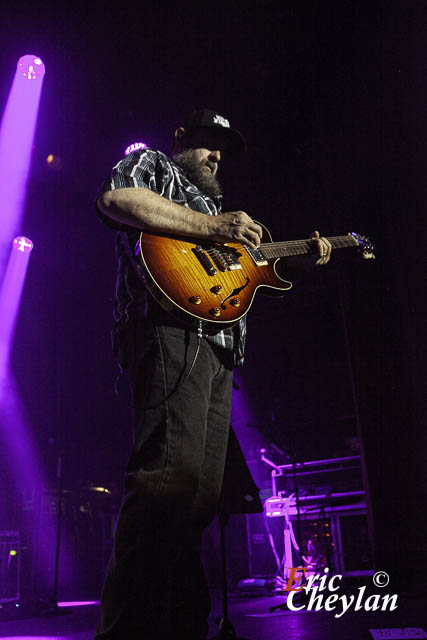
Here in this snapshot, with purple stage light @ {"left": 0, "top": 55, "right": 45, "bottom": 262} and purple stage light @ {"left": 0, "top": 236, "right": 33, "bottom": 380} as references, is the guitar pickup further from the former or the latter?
purple stage light @ {"left": 0, "top": 236, "right": 33, "bottom": 380}

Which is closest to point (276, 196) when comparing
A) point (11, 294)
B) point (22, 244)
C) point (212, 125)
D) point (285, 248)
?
point (22, 244)

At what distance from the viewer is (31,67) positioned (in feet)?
18.8

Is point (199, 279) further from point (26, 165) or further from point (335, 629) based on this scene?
point (26, 165)

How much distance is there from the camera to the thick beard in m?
2.21

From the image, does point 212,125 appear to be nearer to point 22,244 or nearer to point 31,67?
point 31,67

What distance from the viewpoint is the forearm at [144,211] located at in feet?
5.55

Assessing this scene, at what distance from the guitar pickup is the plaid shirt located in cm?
22

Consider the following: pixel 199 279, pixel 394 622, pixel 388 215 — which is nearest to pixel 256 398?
pixel 388 215

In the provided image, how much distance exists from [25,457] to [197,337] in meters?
7.07

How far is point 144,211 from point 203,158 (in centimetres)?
74

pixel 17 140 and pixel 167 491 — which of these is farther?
pixel 17 140

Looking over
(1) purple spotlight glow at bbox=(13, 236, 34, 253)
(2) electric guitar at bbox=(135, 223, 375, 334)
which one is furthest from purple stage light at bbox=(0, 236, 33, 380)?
(2) electric guitar at bbox=(135, 223, 375, 334)

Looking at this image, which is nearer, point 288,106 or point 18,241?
point 288,106

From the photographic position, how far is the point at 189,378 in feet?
5.26
